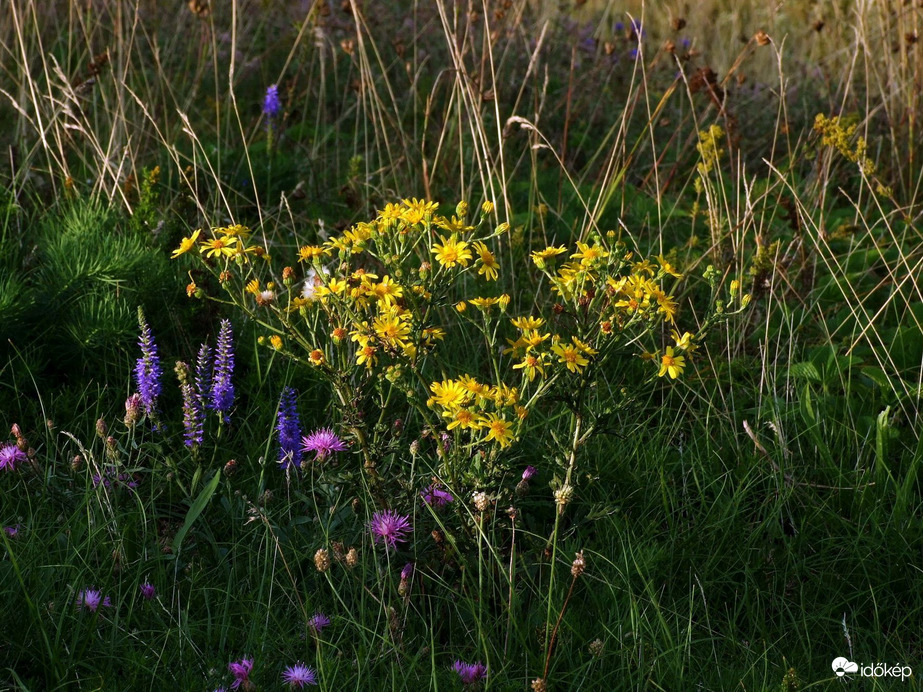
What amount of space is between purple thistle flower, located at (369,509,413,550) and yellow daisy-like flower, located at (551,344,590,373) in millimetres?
404

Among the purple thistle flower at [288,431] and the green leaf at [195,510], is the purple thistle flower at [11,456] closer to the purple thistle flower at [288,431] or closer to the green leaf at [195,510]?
the green leaf at [195,510]

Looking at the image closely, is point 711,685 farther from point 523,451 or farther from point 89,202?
point 89,202

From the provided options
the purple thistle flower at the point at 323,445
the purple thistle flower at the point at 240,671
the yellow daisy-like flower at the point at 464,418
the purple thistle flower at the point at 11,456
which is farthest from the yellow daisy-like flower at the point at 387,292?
the purple thistle flower at the point at 11,456

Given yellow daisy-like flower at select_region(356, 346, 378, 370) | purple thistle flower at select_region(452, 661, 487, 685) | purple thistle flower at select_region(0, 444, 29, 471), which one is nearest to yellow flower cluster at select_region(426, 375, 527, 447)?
yellow daisy-like flower at select_region(356, 346, 378, 370)

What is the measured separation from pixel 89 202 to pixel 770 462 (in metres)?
1.83

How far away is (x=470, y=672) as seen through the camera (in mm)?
1445

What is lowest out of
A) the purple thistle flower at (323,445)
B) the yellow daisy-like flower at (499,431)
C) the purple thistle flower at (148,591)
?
the purple thistle flower at (148,591)

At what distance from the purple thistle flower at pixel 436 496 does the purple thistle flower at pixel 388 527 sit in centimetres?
8

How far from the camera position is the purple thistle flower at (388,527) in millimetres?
1701

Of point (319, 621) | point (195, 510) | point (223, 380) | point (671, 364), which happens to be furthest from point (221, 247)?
point (671, 364)

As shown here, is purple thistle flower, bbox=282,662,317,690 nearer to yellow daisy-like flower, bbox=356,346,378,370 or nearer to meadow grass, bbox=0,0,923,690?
meadow grass, bbox=0,0,923,690

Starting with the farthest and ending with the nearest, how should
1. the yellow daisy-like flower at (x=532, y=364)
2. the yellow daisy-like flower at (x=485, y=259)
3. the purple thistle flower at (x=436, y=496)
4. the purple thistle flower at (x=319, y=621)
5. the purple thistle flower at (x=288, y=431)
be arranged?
the purple thistle flower at (x=288, y=431) < the purple thistle flower at (x=436, y=496) < the yellow daisy-like flower at (x=485, y=259) < the yellow daisy-like flower at (x=532, y=364) < the purple thistle flower at (x=319, y=621)

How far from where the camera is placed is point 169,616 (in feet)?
5.10

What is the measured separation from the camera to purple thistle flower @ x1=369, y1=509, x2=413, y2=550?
5.58ft
